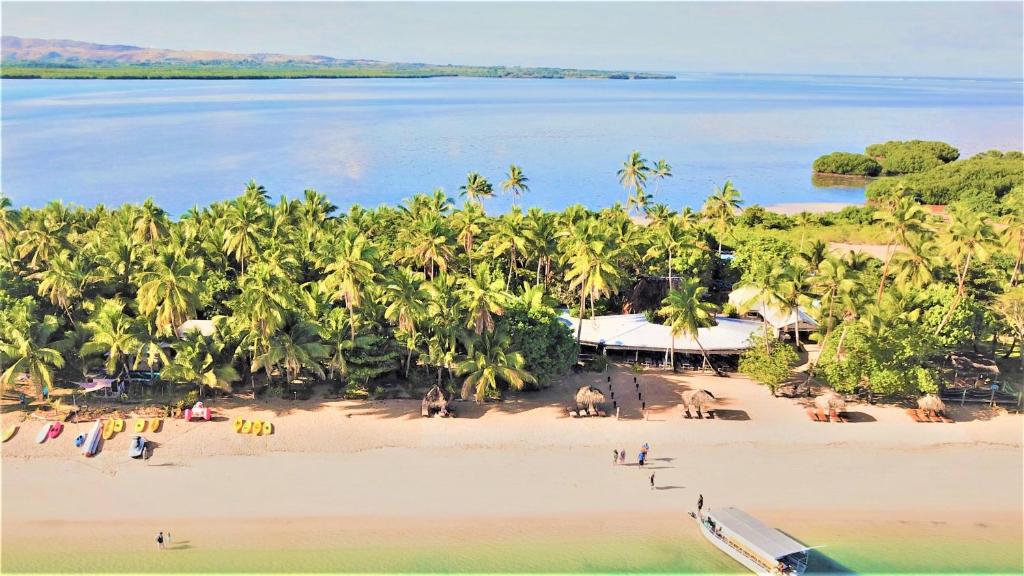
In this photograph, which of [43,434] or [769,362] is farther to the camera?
[769,362]

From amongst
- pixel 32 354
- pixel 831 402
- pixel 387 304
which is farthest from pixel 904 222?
pixel 32 354

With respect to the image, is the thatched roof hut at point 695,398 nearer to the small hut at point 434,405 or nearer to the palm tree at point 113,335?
the small hut at point 434,405

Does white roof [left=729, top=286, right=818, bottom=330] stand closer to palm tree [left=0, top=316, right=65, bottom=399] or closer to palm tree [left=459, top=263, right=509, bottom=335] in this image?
palm tree [left=459, top=263, right=509, bottom=335]

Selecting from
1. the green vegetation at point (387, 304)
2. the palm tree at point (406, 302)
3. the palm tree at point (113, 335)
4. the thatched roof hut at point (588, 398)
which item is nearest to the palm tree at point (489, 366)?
the green vegetation at point (387, 304)

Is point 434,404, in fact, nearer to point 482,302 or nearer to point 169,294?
point 482,302

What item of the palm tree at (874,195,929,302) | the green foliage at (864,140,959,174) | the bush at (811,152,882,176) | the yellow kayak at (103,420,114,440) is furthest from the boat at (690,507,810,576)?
the bush at (811,152,882,176)

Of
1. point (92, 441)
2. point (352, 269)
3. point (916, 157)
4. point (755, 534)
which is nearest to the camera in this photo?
point (755, 534)
